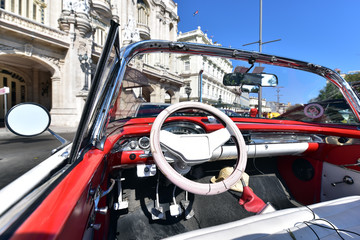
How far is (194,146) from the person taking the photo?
1382 millimetres

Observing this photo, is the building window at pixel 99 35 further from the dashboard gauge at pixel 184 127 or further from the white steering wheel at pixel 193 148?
the white steering wheel at pixel 193 148

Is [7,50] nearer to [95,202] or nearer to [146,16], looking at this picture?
[95,202]

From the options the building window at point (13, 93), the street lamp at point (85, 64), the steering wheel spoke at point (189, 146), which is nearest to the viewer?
the steering wheel spoke at point (189, 146)

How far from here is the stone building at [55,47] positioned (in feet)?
32.1

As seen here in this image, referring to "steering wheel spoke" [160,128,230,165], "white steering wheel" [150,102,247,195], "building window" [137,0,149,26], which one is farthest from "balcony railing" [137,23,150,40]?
"steering wheel spoke" [160,128,230,165]

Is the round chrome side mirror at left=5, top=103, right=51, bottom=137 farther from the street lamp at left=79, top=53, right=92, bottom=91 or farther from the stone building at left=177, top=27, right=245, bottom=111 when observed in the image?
the street lamp at left=79, top=53, right=92, bottom=91

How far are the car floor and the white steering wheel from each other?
1009 mm

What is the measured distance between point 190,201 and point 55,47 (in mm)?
14356

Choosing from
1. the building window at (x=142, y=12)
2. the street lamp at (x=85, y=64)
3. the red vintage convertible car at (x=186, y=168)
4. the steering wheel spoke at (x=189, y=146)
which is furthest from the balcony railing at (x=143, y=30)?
the steering wheel spoke at (x=189, y=146)

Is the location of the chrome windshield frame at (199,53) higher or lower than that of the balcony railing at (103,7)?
lower

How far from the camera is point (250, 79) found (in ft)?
7.51

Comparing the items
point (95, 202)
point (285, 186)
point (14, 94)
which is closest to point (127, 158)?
point (95, 202)

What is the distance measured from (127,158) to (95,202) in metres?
0.65

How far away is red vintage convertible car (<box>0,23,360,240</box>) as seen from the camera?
28.2 inches
